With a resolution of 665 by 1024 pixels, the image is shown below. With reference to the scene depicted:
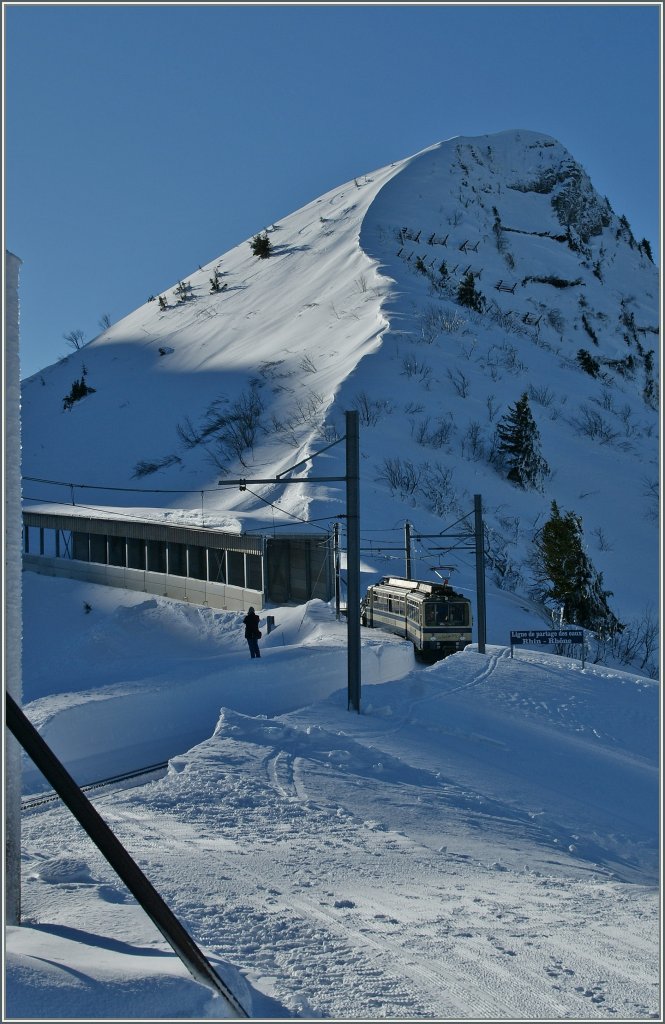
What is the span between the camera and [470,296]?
66.1 metres

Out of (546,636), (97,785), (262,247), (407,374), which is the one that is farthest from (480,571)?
(262,247)

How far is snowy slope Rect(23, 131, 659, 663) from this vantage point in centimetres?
4178

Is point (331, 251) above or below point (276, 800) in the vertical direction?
above

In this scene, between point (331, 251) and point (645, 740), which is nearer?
point (645, 740)

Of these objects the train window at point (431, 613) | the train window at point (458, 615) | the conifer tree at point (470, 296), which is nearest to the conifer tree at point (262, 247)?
the conifer tree at point (470, 296)

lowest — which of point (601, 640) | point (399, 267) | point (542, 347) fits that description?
point (601, 640)

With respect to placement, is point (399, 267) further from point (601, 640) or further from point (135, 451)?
point (601, 640)

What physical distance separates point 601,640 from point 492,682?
14.6m

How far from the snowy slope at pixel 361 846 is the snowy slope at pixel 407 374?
1107 centimetres

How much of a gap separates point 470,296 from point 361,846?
5958 centimetres

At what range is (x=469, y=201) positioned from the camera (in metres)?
86.8

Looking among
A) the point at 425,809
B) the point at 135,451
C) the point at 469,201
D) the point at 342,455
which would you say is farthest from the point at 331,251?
the point at 425,809

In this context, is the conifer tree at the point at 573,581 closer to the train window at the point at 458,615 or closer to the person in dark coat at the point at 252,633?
the train window at the point at 458,615

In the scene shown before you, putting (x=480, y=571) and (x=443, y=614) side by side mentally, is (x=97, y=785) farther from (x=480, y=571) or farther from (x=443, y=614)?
(x=480, y=571)
